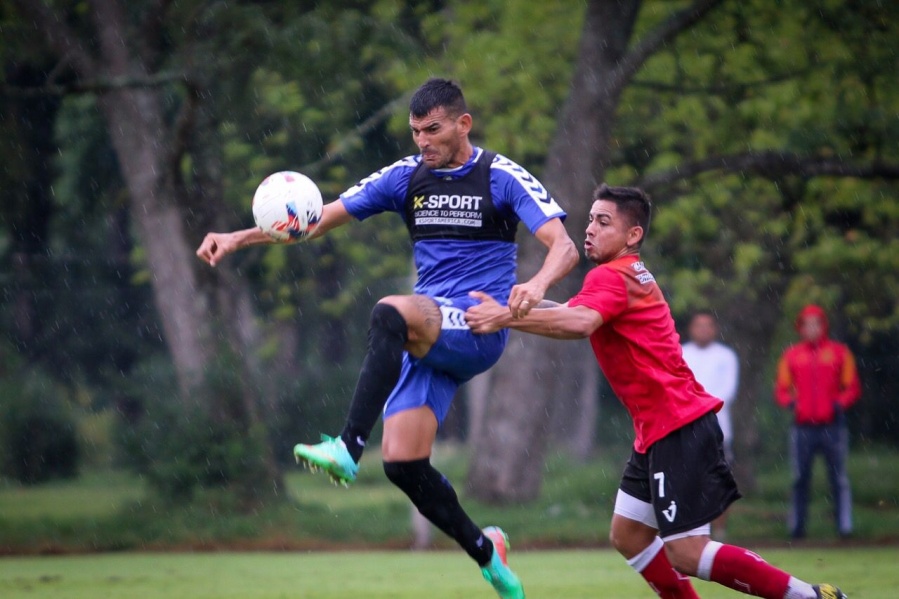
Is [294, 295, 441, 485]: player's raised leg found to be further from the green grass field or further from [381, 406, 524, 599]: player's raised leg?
the green grass field

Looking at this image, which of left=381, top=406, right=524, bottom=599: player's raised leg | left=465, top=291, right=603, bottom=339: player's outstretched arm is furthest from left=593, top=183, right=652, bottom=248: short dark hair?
left=381, top=406, right=524, bottom=599: player's raised leg

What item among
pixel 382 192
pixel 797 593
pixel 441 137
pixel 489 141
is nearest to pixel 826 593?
pixel 797 593

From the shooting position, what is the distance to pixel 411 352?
610 centimetres

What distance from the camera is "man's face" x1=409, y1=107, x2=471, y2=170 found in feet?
20.2

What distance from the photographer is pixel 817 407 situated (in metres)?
12.7

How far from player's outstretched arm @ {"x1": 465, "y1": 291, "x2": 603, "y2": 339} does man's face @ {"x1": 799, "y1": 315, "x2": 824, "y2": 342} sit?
785 centimetres

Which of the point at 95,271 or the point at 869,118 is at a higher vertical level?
the point at 869,118

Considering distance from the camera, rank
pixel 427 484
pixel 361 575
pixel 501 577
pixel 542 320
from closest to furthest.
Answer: pixel 542 320 < pixel 427 484 < pixel 501 577 < pixel 361 575

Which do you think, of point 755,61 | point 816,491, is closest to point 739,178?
point 755,61

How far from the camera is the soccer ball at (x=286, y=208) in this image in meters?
6.04

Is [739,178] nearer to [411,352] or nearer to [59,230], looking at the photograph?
[411,352]

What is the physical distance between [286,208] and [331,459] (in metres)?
1.30

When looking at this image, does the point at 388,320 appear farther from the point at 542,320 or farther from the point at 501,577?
the point at 501,577

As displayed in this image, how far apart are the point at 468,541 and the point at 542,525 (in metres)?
7.69
